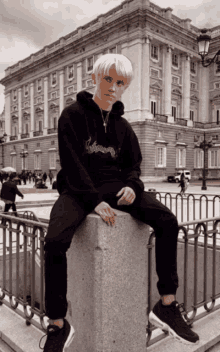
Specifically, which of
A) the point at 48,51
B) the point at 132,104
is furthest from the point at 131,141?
the point at 48,51

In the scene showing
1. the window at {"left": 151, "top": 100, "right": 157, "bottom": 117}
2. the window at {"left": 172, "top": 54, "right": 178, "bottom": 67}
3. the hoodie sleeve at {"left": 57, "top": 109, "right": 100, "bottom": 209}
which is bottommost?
the hoodie sleeve at {"left": 57, "top": 109, "right": 100, "bottom": 209}

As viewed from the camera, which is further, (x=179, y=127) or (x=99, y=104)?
(x=179, y=127)

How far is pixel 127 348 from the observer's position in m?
2.02

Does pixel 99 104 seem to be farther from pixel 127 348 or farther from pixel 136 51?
pixel 136 51

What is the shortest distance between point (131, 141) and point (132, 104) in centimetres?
3123

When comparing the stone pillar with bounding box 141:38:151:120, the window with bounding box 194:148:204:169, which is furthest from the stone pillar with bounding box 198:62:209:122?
the stone pillar with bounding box 141:38:151:120

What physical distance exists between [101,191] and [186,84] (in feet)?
127

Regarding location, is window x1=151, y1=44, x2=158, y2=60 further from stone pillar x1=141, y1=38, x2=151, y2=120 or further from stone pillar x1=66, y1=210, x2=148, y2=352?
stone pillar x1=66, y1=210, x2=148, y2=352

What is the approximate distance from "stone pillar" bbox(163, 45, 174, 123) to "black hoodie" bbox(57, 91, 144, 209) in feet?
112

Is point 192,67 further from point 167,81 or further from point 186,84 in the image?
point 167,81

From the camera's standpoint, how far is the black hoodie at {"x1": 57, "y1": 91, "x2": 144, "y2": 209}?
1.81 metres

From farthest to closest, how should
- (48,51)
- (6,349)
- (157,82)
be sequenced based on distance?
(48,51) < (157,82) < (6,349)

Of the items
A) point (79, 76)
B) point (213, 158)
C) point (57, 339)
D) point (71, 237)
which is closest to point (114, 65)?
point (71, 237)

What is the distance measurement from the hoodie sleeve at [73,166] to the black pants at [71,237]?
0.08 meters
